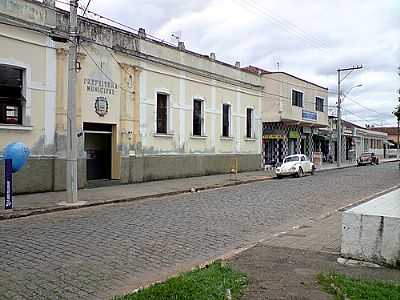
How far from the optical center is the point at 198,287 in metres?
5.40

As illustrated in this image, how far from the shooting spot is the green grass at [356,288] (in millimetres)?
5113

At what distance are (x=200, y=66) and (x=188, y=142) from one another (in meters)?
4.64

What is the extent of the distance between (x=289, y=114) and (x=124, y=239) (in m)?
29.8

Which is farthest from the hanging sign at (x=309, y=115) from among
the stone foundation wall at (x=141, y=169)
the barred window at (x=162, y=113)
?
the barred window at (x=162, y=113)

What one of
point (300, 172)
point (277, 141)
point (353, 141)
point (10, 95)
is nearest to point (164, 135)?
point (10, 95)

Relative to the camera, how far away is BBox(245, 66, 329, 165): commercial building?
120 feet

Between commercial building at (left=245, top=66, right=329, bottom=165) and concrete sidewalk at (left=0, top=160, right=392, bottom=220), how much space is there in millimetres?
13379

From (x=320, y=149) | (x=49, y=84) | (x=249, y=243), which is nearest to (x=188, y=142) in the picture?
(x=49, y=84)

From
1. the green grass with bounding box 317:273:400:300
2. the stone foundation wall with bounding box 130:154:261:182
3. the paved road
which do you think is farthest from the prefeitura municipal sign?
the green grass with bounding box 317:273:400:300

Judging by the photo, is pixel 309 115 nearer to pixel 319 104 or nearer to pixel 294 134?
pixel 294 134

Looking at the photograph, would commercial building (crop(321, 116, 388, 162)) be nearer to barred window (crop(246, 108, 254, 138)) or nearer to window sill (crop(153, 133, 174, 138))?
barred window (crop(246, 108, 254, 138))

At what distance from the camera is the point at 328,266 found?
679cm

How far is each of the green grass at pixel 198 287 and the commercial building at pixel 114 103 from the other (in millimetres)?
10829

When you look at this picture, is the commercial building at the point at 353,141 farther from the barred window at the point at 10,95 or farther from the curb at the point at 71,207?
the barred window at the point at 10,95
